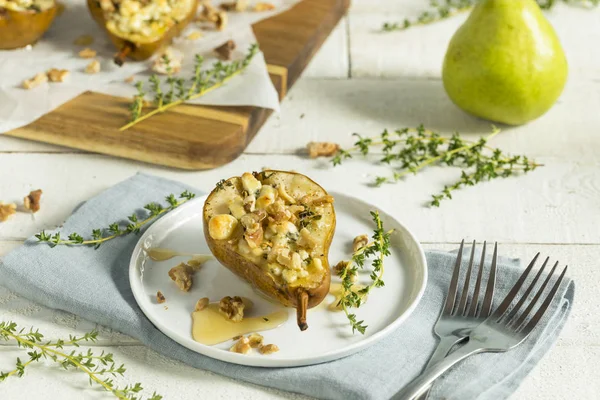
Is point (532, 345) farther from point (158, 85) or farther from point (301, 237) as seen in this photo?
point (158, 85)

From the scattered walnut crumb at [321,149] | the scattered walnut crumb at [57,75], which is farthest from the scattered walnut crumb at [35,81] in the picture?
the scattered walnut crumb at [321,149]

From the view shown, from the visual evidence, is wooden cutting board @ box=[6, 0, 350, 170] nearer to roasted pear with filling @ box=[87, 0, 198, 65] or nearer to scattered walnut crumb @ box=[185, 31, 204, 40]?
roasted pear with filling @ box=[87, 0, 198, 65]

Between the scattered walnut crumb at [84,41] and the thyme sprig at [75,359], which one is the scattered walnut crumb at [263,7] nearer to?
the scattered walnut crumb at [84,41]

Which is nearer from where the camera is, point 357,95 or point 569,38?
point 357,95

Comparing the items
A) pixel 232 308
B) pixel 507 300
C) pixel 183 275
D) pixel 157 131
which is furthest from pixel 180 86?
pixel 507 300

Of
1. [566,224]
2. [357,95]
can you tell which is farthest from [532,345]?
[357,95]

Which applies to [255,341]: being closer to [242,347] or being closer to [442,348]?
[242,347]
